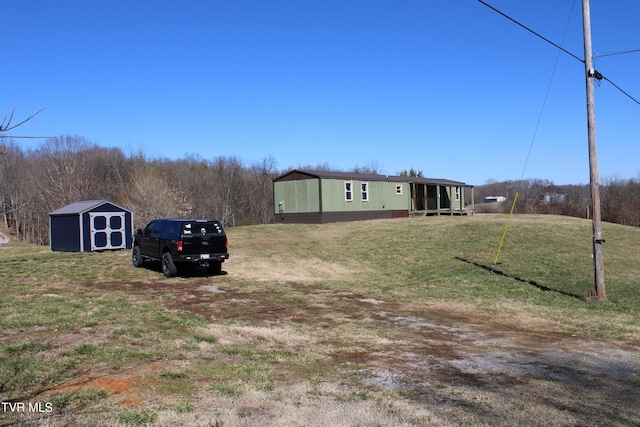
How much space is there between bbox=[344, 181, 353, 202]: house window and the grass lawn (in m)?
15.4

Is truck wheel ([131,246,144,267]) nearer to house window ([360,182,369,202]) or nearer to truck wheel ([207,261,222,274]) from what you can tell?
truck wheel ([207,261,222,274])

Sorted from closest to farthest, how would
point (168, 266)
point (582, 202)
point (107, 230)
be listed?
point (168, 266) → point (107, 230) → point (582, 202)

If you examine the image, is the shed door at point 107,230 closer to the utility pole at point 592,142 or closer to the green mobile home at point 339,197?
the green mobile home at point 339,197

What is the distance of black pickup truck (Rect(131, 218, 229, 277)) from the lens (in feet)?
50.6

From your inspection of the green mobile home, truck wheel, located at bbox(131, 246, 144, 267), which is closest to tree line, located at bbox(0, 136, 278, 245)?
the green mobile home

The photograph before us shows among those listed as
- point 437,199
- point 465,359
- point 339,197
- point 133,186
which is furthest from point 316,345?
point 133,186

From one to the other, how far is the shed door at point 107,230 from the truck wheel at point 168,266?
844 cm

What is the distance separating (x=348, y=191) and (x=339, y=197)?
115 cm

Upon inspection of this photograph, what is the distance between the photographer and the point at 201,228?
1585 centimetres

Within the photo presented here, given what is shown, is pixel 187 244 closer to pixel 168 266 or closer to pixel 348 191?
pixel 168 266

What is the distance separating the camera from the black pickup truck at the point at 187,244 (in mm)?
15422

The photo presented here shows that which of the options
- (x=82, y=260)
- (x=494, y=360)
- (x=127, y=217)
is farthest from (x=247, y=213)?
(x=494, y=360)

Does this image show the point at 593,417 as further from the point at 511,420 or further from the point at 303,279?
the point at 303,279

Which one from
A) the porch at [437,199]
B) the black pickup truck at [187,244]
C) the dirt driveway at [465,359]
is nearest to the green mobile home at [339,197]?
the porch at [437,199]
